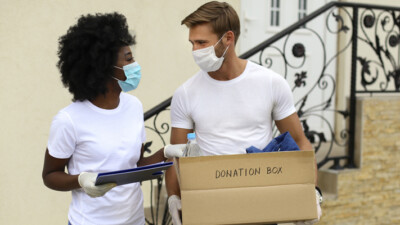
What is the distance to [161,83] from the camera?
15.3ft

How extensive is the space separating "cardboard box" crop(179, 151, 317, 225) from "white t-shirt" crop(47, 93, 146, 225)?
28 centimetres

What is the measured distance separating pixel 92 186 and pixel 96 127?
250 millimetres

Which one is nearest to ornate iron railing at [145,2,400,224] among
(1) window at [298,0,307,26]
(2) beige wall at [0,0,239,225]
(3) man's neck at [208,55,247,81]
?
(1) window at [298,0,307,26]

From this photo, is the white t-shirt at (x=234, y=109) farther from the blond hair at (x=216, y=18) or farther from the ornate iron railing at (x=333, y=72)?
the ornate iron railing at (x=333, y=72)

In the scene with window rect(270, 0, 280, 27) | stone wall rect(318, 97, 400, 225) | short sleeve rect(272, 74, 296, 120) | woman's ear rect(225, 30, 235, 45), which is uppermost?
window rect(270, 0, 280, 27)

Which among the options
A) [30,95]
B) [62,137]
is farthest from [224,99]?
[30,95]

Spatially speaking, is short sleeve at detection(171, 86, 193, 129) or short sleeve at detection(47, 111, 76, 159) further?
short sleeve at detection(171, 86, 193, 129)

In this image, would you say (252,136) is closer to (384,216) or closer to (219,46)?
(219,46)

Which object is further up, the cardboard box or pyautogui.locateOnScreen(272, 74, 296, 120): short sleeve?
pyautogui.locateOnScreen(272, 74, 296, 120): short sleeve

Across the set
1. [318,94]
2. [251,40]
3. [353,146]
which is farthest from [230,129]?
[318,94]

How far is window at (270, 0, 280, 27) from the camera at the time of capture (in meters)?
5.28

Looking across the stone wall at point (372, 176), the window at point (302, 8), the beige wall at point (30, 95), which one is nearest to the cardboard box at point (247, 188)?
the stone wall at point (372, 176)

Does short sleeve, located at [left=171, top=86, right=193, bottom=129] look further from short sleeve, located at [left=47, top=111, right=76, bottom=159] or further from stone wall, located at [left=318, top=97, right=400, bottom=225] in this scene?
stone wall, located at [left=318, top=97, right=400, bottom=225]

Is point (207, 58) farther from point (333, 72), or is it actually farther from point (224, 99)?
point (333, 72)
